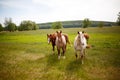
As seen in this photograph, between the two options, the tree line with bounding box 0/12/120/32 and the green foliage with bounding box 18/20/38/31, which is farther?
the green foliage with bounding box 18/20/38/31

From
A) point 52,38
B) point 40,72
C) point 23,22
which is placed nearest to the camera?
point 40,72

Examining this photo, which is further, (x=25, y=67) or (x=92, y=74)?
(x=25, y=67)

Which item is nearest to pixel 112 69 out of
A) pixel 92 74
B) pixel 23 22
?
pixel 92 74

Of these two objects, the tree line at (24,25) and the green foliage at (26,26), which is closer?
the tree line at (24,25)

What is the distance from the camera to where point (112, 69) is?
701cm

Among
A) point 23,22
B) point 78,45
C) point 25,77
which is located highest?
point 23,22

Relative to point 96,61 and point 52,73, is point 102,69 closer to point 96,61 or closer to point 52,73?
point 96,61

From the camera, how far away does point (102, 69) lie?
710cm

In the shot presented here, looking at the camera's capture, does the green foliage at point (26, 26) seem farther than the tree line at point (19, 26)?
Yes

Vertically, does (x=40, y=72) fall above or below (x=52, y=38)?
below

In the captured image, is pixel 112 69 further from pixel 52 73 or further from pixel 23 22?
pixel 23 22

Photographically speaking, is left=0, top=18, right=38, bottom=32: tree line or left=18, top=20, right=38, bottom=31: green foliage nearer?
left=0, top=18, right=38, bottom=32: tree line

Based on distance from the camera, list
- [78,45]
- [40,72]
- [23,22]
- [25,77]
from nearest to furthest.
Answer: [25,77] < [40,72] < [78,45] < [23,22]

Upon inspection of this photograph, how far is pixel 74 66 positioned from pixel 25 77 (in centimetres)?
292
